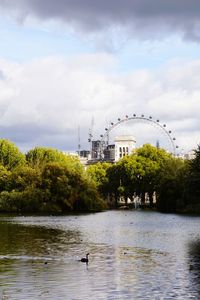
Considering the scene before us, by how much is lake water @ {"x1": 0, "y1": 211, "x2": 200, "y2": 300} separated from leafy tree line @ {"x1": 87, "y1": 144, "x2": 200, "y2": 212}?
64806 millimetres

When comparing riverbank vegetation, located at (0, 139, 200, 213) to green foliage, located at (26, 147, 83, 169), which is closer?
riverbank vegetation, located at (0, 139, 200, 213)

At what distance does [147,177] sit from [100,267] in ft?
396

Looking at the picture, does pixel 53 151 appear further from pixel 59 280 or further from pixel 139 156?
pixel 59 280

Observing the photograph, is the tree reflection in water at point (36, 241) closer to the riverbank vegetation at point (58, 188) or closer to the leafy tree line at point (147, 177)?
the riverbank vegetation at point (58, 188)

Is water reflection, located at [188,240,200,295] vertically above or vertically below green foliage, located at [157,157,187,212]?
below

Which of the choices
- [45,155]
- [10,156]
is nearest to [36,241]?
[10,156]

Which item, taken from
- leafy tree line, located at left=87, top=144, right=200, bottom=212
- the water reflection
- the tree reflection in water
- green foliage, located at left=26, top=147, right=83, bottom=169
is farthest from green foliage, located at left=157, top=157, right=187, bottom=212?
the water reflection

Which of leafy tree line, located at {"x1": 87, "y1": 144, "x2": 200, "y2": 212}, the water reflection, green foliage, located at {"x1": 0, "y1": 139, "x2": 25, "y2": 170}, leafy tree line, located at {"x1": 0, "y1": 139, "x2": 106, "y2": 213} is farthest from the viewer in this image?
green foliage, located at {"x1": 0, "y1": 139, "x2": 25, "y2": 170}

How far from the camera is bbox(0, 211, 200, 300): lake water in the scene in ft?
83.6

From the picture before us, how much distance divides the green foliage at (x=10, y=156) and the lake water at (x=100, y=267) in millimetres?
79073

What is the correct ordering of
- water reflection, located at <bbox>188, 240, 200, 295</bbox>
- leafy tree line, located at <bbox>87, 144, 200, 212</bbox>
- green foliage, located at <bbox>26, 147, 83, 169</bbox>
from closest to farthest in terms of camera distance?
1. water reflection, located at <bbox>188, 240, 200, 295</bbox>
2. leafy tree line, located at <bbox>87, 144, 200, 212</bbox>
3. green foliage, located at <bbox>26, 147, 83, 169</bbox>

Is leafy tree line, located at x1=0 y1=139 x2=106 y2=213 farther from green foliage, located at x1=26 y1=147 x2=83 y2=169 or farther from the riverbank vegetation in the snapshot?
green foliage, located at x1=26 y1=147 x2=83 y2=169

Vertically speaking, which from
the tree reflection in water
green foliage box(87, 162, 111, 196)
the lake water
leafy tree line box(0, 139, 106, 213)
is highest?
green foliage box(87, 162, 111, 196)

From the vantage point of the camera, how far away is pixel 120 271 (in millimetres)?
30875
